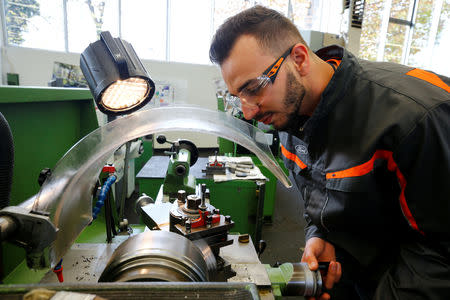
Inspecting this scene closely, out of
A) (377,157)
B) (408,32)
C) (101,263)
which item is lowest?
(101,263)

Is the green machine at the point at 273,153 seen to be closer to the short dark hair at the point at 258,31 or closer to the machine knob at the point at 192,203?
the short dark hair at the point at 258,31

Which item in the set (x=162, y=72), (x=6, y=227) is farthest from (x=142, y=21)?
(x=6, y=227)

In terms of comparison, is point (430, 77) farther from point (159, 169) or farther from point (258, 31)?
point (159, 169)

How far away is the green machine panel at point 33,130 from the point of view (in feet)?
2.62

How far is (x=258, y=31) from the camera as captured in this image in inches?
33.5

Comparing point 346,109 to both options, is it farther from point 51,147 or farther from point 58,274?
point 51,147

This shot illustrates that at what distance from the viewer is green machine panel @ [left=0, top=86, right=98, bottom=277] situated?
799 millimetres

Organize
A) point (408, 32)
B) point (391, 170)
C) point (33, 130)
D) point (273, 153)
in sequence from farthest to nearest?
point (408, 32) < point (273, 153) < point (33, 130) < point (391, 170)

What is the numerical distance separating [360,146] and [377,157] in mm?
53

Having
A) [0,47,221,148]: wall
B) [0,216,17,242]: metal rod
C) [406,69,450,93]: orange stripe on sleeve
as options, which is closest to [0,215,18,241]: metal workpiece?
[0,216,17,242]: metal rod

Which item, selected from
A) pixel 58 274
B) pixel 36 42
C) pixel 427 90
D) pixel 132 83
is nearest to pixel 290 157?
pixel 427 90

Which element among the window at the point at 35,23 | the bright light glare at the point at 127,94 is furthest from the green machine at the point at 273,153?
the window at the point at 35,23

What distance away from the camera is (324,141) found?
882 millimetres

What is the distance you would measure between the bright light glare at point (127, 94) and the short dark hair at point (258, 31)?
362 mm
